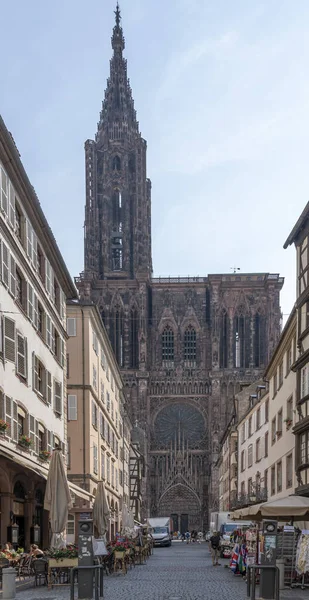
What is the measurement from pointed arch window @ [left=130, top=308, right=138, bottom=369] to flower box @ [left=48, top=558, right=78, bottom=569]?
3434 inches

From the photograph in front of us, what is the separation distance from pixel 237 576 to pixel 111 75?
104 m

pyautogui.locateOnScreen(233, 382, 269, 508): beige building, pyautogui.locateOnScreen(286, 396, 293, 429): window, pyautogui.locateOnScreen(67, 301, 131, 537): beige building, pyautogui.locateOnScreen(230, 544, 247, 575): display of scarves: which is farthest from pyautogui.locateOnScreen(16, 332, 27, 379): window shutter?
pyautogui.locateOnScreen(233, 382, 269, 508): beige building

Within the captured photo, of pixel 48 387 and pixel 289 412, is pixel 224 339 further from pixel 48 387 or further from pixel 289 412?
pixel 48 387

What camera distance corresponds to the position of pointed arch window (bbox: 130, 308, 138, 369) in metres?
111

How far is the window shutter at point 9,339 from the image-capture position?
2628 centimetres

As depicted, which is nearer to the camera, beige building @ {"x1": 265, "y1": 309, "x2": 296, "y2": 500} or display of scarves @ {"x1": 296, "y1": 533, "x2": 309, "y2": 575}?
display of scarves @ {"x1": 296, "y1": 533, "x2": 309, "y2": 575}

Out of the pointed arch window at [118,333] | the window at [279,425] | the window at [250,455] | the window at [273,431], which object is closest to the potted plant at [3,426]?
the window at [279,425]

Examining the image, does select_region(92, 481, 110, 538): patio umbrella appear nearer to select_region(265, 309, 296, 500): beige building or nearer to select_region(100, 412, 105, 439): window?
select_region(265, 309, 296, 500): beige building

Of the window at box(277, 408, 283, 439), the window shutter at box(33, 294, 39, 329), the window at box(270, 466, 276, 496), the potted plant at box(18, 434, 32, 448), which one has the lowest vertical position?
the window at box(270, 466, 276, 496)

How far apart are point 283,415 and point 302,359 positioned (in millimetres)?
6500

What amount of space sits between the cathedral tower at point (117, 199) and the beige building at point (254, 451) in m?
52.7

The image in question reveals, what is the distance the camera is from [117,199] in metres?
120

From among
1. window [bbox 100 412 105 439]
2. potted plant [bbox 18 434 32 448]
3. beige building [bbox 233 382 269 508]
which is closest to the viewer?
potted plant [bbox 18 434 32 448]

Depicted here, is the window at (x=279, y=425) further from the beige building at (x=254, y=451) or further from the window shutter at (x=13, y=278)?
the window shutter at (x=13, y=278)
